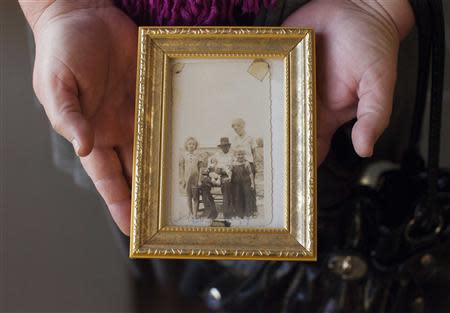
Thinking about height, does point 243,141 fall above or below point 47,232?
above

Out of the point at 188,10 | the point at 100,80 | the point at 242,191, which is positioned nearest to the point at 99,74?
the point at 100,80

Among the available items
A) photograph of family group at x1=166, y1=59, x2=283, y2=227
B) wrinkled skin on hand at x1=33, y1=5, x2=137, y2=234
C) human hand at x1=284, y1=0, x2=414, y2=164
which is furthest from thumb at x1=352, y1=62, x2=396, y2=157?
wrinkled skin on hand at x1=33, y1=5, x2=137, y2=234

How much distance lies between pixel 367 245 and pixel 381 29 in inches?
13.4

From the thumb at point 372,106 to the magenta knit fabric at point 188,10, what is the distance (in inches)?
8.0

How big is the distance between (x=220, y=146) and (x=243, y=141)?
1.3 inches

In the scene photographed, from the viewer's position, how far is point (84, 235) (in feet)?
2.59

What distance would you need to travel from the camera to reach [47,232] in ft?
2.59

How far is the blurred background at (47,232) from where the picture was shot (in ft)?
2.56

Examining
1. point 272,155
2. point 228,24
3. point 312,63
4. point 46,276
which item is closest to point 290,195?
point 272,155

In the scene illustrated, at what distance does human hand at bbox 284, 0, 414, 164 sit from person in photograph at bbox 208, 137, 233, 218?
0.16 m

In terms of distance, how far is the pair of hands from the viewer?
2.08 ft

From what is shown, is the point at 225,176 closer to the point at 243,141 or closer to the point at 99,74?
the point at 243,141

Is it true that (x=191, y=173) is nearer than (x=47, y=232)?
Yes

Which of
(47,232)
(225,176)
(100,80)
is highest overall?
(100,80)
